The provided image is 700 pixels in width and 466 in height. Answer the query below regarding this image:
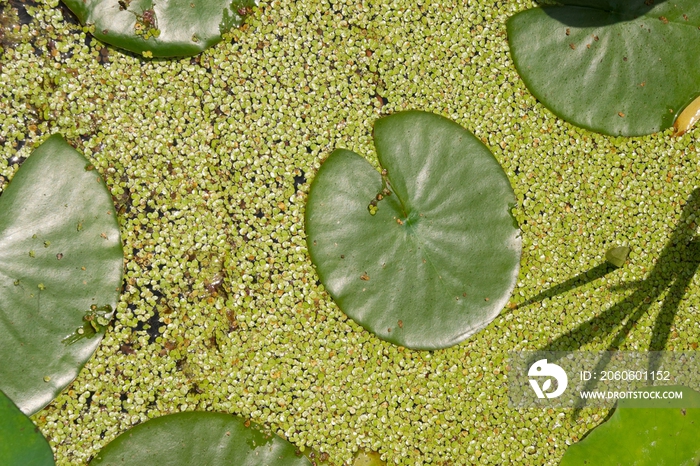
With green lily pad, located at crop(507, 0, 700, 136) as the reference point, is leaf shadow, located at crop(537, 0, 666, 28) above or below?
above

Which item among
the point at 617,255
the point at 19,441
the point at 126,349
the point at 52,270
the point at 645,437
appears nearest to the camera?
the point at 19,441

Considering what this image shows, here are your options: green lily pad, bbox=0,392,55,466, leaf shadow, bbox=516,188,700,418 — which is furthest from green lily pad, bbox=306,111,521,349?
green lily pad, bbox=0,392,55,466

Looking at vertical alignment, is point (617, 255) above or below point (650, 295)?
above

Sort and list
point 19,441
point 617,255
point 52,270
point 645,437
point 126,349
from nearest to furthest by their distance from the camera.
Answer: point 19,441 < point 52,270 < point 126,349 < point 645,437 < point 617,255

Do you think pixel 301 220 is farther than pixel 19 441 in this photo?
Yes

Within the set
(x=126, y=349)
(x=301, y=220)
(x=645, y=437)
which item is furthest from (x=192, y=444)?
(x=645, y=437)

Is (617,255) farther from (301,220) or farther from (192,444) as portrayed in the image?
(192,444)

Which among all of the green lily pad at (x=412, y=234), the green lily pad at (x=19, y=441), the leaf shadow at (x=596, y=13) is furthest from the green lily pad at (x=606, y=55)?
the green lily pad at (x=19, y=441)

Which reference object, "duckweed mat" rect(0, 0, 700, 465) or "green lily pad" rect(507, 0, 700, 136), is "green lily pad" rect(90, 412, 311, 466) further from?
"green lily pad" rect(507, 0, 700, 136)
